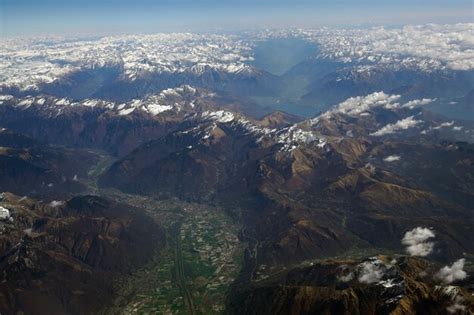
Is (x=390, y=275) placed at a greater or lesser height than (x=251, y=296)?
greater

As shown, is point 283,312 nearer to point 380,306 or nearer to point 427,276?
point 380,306

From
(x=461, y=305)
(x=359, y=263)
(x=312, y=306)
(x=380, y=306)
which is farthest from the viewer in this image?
(x=359, y=263)

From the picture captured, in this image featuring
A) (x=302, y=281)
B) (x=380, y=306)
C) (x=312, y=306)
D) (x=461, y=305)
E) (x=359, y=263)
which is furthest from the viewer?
(x=302, y=281)

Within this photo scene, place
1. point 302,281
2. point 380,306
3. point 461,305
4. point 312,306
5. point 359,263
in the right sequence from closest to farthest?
point 461,305 → point 380,306 → point 312,306 → point 359,263 → point 302,281

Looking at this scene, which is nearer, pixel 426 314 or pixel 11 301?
pixel 426 314

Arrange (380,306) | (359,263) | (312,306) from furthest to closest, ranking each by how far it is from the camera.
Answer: (359,263) < (312,306) < (380,306)

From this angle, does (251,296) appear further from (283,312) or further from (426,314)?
(426,314)

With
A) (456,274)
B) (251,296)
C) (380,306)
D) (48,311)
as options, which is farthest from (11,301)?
(456,274)

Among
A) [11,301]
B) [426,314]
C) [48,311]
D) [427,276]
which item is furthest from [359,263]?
[11,301]

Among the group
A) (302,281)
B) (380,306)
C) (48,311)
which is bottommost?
(48,311)
